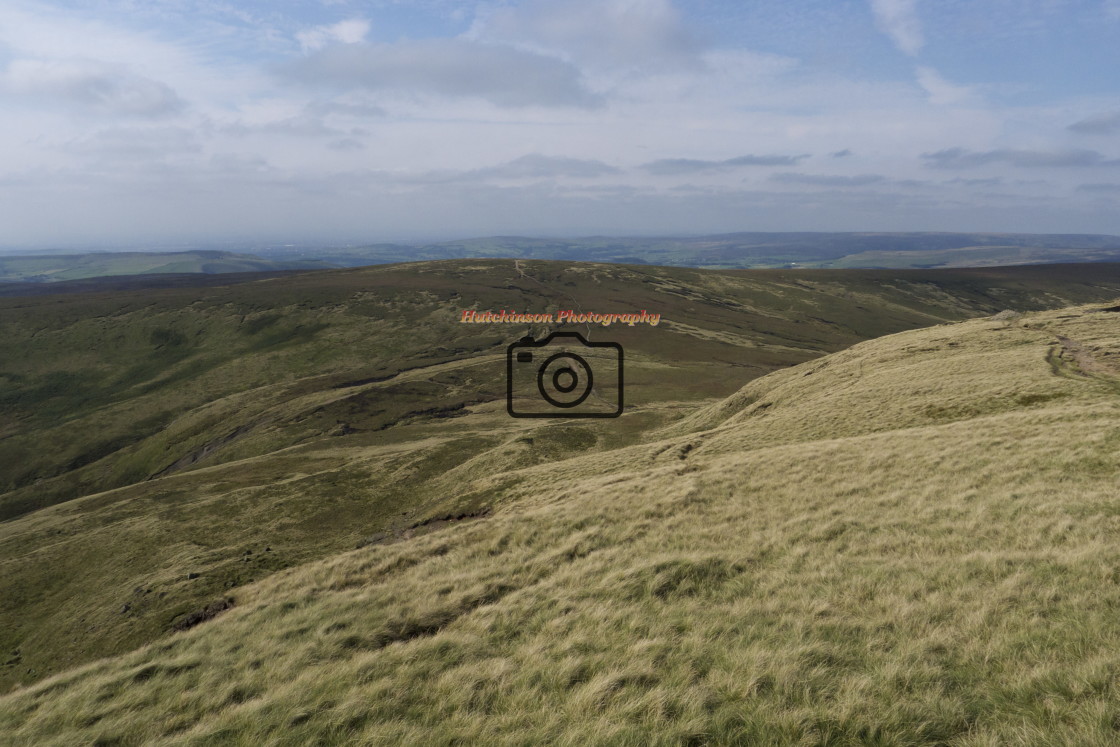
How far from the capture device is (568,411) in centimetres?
6431

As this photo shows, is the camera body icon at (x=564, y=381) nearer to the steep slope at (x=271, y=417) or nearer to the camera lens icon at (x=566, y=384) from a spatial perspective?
the camera lens icon at (x=566, y=384)

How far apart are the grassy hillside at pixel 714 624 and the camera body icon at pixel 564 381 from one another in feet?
124

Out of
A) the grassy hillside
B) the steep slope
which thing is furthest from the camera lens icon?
the grassy hillside

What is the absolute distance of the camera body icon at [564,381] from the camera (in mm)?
63844

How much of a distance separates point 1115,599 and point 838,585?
4.40 meters

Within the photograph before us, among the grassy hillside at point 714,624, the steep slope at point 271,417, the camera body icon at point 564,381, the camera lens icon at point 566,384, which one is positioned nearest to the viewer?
the grassy hillside at point 714,624

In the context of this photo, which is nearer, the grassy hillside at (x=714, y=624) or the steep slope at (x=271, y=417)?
the grassy hillside at (x=714, y=624)

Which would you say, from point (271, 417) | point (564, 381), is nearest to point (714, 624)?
point (564, 381)

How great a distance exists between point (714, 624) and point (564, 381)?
225ft

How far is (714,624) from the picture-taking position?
9.48 m

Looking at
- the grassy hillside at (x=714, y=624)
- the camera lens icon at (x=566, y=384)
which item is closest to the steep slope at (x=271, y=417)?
the camera lens icon at (x=566, y=384)

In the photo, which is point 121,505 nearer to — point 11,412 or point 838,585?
point 838,585

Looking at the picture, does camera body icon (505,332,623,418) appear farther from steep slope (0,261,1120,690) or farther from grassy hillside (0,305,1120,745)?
grassy hillside (0,305,1120,745)

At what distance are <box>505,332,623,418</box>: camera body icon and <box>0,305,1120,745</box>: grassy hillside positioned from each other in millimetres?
37658
